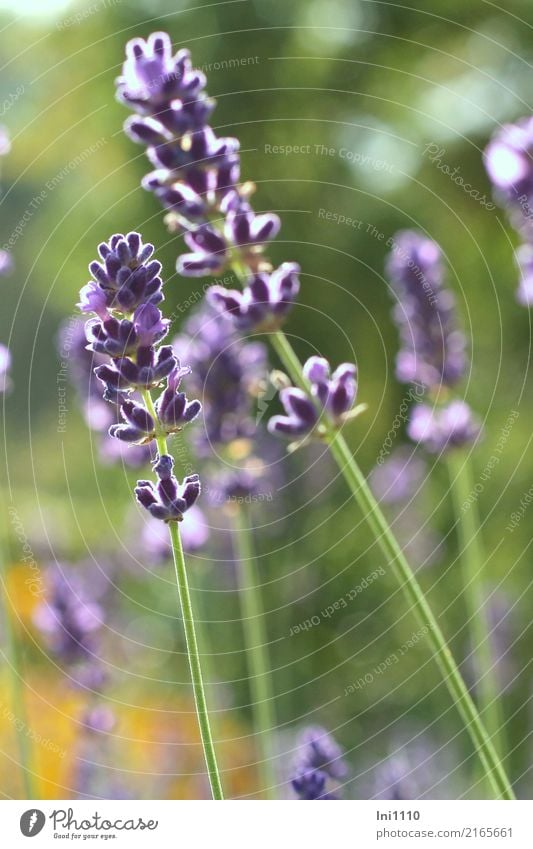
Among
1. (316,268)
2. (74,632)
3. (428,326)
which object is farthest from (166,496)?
(316,268)

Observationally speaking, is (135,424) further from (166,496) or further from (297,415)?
(297,415)

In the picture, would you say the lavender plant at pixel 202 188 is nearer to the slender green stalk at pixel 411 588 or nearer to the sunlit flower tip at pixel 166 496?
the slender green stalk at pixel 411 588

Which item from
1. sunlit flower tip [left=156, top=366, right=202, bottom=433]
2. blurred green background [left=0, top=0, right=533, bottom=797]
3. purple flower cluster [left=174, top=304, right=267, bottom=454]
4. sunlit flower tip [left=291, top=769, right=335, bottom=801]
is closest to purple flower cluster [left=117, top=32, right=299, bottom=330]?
sunlit flower tip [left=156, top=366, right=202, bottom=433]

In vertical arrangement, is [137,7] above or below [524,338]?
above

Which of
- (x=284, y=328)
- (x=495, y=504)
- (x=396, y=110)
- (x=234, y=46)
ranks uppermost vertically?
(x=234, y=46)

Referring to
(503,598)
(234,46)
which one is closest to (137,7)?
(234,46)
